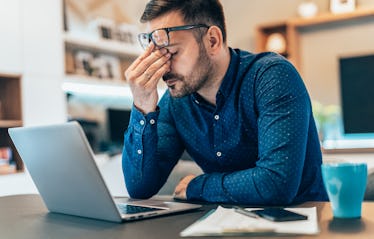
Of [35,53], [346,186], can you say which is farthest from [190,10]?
[35,53]

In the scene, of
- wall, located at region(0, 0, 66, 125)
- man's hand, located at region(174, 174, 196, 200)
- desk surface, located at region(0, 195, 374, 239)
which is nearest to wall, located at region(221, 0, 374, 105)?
wall, located at region(0, 0, 66, 125)

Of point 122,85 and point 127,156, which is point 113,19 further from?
point 127,156

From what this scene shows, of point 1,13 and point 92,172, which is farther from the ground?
point 1,13

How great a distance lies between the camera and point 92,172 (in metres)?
0.91

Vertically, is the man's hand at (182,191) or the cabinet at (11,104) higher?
the cabinet at (11,104)

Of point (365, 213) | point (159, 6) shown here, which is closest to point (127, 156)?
point (159, 6)

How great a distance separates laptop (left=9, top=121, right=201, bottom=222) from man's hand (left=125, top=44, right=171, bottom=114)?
1.34 ft

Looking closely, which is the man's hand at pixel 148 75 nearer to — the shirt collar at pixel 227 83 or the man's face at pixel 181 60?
the man's face at pixel 181 60

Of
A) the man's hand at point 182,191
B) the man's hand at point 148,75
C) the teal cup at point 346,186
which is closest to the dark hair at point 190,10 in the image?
the man's hand at point 148,75

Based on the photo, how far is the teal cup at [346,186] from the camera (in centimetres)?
89

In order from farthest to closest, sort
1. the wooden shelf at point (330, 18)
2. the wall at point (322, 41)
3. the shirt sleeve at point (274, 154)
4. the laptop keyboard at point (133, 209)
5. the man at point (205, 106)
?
the wall at point (322, 41) < the wooden shelf at point (330, 18) < the man at point (205, 106) < the shirt sleeve at point (274, 154) < the laptop keyboard at point (133, 209)

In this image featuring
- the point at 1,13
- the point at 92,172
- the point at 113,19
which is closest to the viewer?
the point at 92,172

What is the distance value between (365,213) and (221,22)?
0.89 meters

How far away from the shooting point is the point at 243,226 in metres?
0.80
